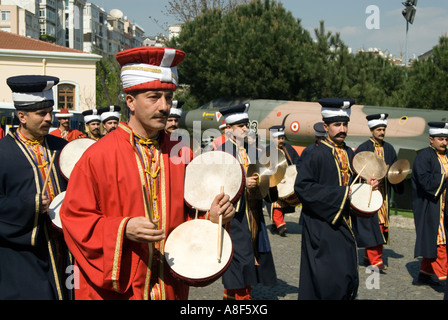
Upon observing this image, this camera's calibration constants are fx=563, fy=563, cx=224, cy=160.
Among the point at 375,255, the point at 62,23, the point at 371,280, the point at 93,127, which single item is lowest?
the point at 371,280

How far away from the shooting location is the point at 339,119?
217 inches

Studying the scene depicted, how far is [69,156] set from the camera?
4461mm

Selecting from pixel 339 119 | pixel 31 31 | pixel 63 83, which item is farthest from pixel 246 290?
pixel 31 31

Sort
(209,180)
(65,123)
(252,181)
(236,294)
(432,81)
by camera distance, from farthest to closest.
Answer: (432,81), (65,123), (236,294), (252,181), (209,180)

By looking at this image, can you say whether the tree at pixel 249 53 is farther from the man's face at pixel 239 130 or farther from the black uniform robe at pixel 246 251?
the black uniform robe at pixel 246 251

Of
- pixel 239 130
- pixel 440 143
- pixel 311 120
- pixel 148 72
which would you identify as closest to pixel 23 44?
pixel 311 120

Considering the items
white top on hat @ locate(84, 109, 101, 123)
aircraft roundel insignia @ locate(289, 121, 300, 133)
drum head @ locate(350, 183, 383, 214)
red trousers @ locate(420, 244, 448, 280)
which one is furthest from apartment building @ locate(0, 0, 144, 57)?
drum head @ locate(350, 183, 383, 214)

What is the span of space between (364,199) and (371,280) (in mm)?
2640

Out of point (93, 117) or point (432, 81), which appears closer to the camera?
point (93, 117)

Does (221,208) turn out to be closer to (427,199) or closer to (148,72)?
(148,72)

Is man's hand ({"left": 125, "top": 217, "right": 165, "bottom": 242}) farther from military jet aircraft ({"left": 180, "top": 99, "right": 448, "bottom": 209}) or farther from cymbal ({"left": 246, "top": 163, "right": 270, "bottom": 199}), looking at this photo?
military jet aircraft ({"left": 180, "top": 99, "right": 448, "bottom": 209})

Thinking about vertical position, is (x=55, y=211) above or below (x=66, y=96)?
below

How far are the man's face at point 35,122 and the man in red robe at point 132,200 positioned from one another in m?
1.54

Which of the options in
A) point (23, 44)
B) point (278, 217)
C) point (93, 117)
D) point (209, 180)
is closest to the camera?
point (209, 180)
